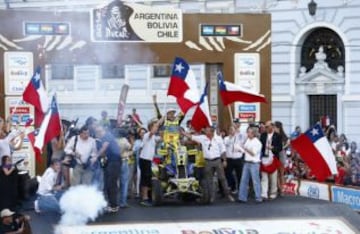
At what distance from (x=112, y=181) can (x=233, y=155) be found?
3189 millimetres

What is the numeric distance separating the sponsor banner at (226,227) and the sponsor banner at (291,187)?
4506 mm

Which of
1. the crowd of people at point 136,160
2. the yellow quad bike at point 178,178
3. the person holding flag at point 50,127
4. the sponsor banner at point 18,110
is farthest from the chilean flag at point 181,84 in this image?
the sponsor banner at point 18,110

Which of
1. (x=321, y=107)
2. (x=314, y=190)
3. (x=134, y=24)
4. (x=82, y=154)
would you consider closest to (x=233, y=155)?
(x=314, y=190)

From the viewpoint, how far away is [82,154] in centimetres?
1596

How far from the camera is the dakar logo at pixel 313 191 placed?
20266mm

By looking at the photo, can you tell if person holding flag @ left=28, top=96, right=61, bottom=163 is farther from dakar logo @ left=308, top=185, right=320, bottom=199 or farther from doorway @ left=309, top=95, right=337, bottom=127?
doorway @ left=309, top=95, right=337, bottom=127

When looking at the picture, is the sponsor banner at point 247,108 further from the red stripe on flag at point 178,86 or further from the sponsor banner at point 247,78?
the red stripe on flag at point 178,86

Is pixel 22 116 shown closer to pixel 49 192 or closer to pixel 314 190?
pixel 49 192

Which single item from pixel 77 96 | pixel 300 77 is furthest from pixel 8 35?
pixel 300 77

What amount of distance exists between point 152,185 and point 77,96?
52.0 ft

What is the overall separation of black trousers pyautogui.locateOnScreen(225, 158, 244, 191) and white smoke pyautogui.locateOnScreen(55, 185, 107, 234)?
3.55m

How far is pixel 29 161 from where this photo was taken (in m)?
19.3

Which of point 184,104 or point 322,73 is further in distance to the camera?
point 322,73

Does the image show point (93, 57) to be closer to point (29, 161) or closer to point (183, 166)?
point (29, 161)
